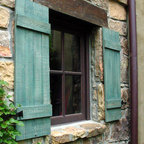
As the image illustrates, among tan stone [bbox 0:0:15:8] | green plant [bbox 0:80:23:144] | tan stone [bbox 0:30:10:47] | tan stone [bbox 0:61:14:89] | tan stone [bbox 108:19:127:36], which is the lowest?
green plant [bbox 0:80:23:144]

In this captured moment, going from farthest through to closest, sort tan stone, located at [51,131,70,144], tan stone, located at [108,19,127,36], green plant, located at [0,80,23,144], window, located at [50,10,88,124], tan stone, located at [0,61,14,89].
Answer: tan stone, located at [108,19,127,36]
window, located at [50,10,88,124]
tan stone, located at [51,131,70,144]
tan stone, located at [0,61,14,89]
green plant, located at [0,80,23,144]

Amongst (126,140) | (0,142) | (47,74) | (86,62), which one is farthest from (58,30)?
(126,140)

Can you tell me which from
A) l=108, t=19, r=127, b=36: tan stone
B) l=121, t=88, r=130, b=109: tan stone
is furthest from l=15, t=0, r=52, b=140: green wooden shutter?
l=121, t=88, r=130, b=109: tan stone

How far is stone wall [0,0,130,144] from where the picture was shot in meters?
1.60

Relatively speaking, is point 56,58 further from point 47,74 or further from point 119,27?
point 119,27

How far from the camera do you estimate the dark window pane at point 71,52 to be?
7.85ft

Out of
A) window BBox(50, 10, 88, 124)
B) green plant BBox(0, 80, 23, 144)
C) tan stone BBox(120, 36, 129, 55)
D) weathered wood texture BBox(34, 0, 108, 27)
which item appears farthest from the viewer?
tan stone BBox(120, 36, 129, 55)

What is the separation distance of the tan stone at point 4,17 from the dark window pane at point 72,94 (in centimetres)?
99

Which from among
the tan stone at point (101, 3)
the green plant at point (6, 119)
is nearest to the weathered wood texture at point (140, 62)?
the tan stone at point (101, 3)

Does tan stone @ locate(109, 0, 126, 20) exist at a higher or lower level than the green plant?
higher

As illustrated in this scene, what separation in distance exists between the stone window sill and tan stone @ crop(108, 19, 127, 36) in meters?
1.26

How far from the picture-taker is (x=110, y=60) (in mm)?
2521

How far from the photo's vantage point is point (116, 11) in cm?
276

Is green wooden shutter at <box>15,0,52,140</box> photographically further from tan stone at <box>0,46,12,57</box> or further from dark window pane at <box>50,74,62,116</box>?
dark window pane at <box>50,74,62,116</box>
